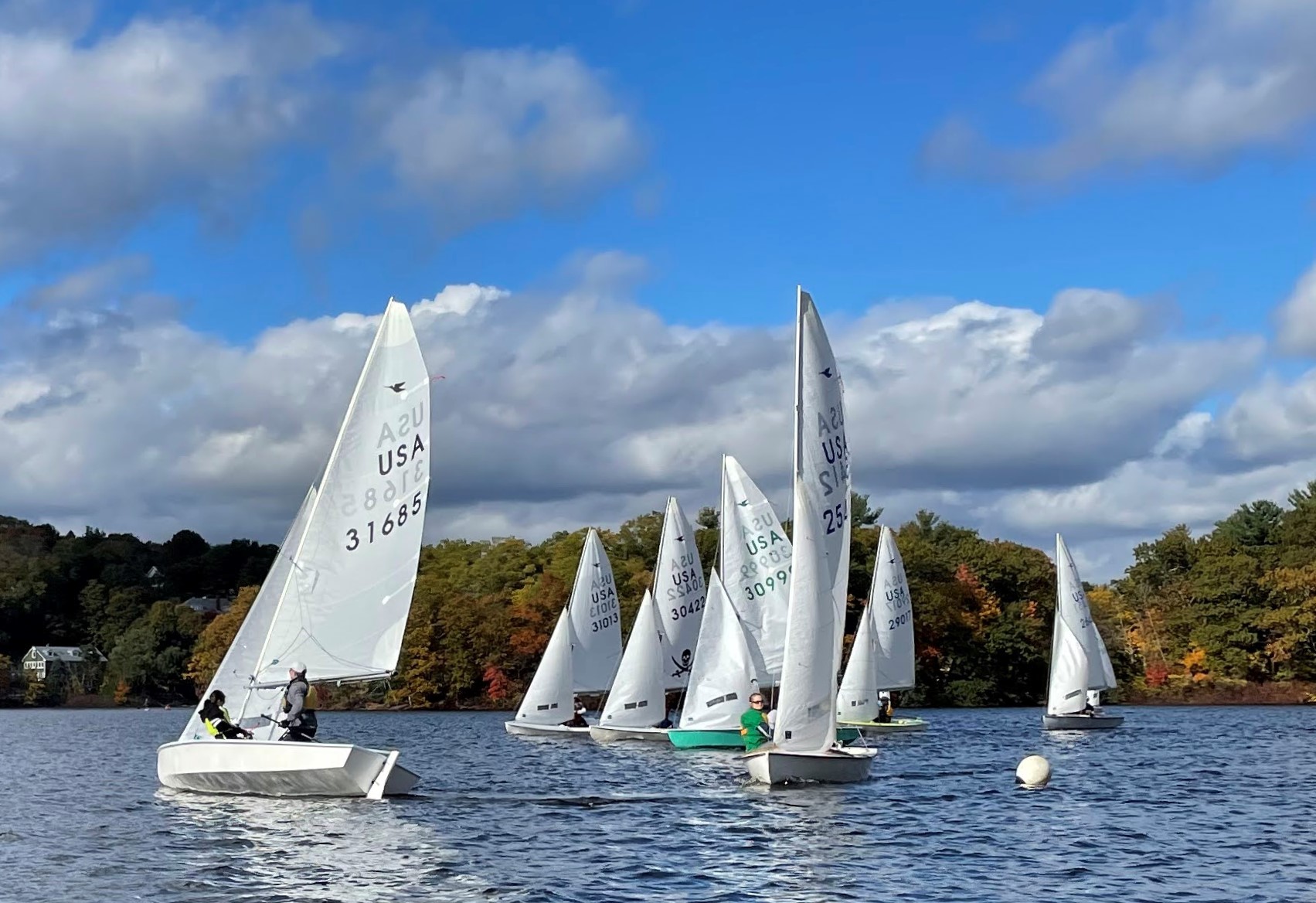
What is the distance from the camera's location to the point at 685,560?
50688 millimetres

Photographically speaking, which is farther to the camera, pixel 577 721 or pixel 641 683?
pixel 577 721

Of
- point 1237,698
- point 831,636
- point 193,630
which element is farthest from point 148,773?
point 193,630

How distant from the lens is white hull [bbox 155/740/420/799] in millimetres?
24125

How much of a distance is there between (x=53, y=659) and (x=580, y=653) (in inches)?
3894

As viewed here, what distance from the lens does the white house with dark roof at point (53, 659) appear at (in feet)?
443

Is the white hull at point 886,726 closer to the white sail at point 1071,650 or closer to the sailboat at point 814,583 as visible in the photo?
the white sail at point 1071,650

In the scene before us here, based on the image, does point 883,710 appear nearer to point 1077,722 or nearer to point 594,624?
point 1077,722

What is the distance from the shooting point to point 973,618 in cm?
8969

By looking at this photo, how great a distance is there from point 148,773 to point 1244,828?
25.1 m

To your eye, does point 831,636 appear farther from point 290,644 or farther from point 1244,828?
point 290,644

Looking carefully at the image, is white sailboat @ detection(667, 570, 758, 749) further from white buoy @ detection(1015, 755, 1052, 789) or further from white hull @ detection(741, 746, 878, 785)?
white hull @ detection(741, 746, 878, 785)

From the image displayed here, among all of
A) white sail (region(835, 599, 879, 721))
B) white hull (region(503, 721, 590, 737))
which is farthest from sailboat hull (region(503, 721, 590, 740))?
white sail (region(835, 599, 879, 721))

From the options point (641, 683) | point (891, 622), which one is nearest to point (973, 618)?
point (891, 622)

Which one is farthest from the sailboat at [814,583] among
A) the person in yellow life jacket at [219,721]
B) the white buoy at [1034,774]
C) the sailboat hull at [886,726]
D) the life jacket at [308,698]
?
the sailboat hull at [886,726]
